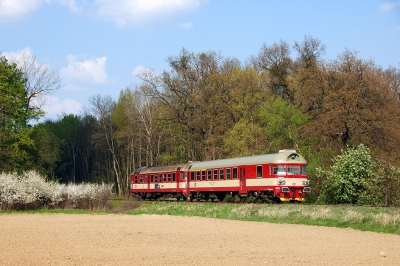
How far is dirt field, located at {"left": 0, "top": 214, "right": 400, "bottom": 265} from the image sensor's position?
13758 mm

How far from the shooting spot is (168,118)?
192 feet

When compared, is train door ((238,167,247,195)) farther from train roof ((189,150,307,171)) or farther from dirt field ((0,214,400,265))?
dirt field ((0,214,400,265))

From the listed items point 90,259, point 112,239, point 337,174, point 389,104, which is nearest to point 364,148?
point 337,174

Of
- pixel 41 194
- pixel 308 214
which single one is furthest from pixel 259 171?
pixel 41 194

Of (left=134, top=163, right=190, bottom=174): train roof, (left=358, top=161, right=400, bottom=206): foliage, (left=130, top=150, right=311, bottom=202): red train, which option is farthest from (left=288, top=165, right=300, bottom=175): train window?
(left=134, top=163, right=190, bottom=174): train roof

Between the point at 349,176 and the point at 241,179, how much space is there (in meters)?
6.91

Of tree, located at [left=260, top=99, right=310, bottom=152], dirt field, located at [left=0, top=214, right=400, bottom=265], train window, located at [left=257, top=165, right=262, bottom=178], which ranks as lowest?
dirt field, located at [left=0, top=214, right=400, bottom=265]

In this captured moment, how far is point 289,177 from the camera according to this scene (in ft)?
109

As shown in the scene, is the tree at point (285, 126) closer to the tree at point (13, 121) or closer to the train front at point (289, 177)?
the train front at point (289, 177)

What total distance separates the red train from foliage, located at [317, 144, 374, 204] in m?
1.74

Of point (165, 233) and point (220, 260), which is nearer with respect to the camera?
point (220, 260)

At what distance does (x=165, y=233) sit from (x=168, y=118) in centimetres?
3899

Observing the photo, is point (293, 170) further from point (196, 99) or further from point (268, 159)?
point (196, 99)

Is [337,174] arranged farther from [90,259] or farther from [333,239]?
[90,259]
